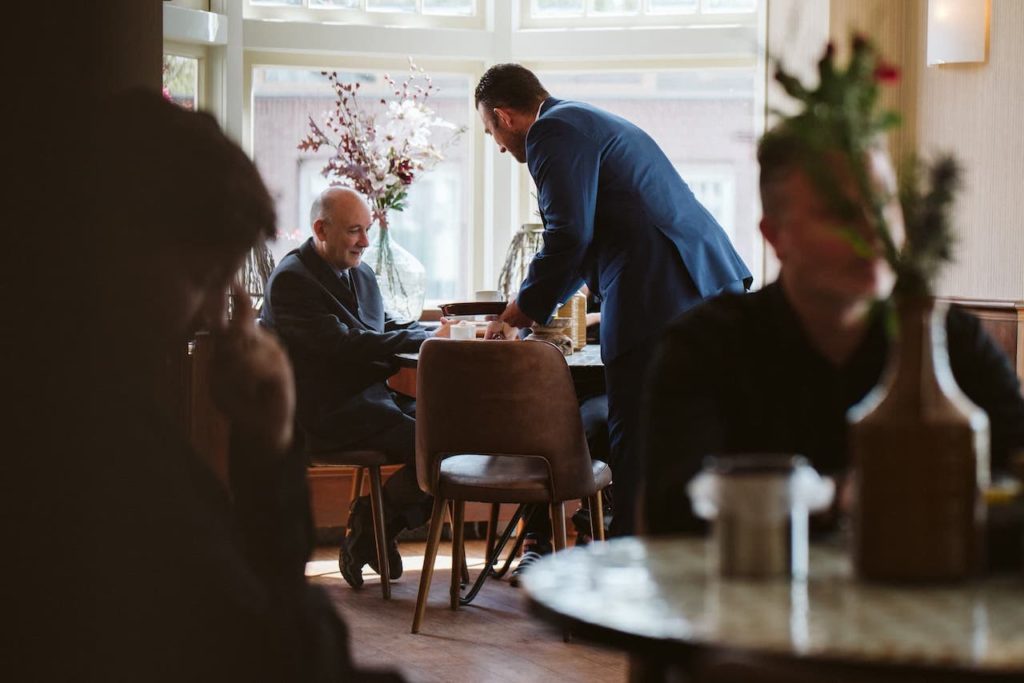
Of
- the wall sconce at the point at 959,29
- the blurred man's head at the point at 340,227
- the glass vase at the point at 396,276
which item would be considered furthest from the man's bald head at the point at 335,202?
the wall sconce at the point at 959,29

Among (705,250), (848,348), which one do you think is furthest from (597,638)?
(705,250)

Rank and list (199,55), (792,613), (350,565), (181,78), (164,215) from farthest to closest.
A: 1. (199,55)
2. (350,565)
3. (181,78)
4. (164,215)
5. (792,613)

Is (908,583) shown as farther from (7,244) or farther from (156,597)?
(7,244)

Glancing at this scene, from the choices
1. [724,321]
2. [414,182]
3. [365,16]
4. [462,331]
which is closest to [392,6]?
[365,16]

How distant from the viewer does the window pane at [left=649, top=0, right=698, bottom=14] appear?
5.32 meters

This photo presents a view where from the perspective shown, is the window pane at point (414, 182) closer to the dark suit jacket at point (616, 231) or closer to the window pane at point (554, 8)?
the window pane at point (554, 8)

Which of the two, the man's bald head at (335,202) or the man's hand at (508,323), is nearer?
the man's hand at (508,323)

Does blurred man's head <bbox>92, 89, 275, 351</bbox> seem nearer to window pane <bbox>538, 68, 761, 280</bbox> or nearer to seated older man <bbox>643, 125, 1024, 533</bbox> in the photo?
seated older man <bbox>643, 125, 1024, 533</bbox>

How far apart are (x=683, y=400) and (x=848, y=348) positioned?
219 mm

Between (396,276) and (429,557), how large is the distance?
1.33 m

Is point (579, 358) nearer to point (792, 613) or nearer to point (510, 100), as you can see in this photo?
point (510, 100)

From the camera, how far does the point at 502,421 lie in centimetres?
352

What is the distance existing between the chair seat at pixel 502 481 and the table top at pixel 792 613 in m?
2.23

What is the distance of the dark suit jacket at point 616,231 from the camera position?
3.57 meters
